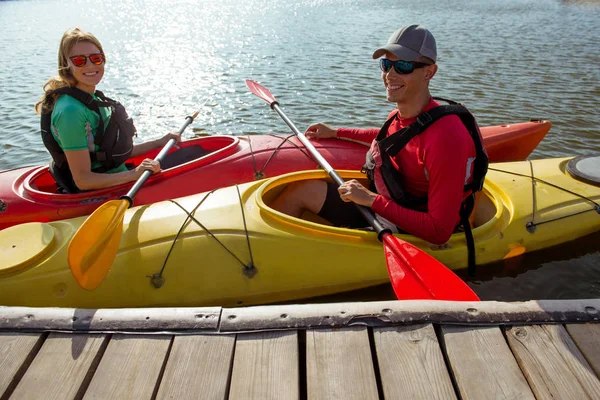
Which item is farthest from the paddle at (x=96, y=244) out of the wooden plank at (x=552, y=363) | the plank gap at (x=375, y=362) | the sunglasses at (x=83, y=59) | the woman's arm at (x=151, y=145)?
the wooden plank at (x=552, y=363)

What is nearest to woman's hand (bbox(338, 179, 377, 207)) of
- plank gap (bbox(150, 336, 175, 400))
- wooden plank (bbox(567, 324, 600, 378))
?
wooden plank (bbox(567, 324, 600, 378))

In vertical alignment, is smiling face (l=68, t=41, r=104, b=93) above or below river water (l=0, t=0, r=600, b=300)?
above

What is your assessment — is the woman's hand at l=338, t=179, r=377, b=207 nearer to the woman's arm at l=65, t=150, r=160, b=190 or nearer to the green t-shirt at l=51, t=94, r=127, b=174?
the woman's arm at l=65, t=150, r=160, b=190

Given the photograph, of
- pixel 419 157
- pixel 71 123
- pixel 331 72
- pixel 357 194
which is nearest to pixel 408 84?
pixel 419 157

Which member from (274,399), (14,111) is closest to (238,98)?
(14,111)

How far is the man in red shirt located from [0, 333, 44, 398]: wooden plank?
1613mm

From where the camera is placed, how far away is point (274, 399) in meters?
1.52

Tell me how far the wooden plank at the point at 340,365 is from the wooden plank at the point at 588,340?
0.72 m

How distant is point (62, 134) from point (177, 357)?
5.91 ft

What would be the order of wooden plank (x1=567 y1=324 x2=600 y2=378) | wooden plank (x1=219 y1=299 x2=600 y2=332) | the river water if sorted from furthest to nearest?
the river water < wooden plank (x1=219 y1=299 x2=600 y2=332) < wooden plank (x1=567 y1=324 x2=600 y2=378)

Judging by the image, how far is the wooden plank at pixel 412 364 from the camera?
1.54 meters

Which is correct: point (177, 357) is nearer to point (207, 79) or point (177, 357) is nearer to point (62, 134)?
point (62, 134)

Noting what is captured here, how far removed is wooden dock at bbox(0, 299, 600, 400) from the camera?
5.11 feet

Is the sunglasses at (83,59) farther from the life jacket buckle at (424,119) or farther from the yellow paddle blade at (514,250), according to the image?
the yellow paddle blade at (514,250)
